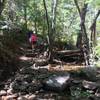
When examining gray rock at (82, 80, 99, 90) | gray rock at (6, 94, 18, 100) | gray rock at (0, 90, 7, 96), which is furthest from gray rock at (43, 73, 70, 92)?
gray rock at (0, 90, 7, 96)

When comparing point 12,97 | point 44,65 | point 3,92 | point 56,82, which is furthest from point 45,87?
point 44,65

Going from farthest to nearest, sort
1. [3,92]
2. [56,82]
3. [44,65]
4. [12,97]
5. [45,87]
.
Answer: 1. [44,65]
2. [45,87]
3. [56,82]
4. [3,92]
5. [12,97]

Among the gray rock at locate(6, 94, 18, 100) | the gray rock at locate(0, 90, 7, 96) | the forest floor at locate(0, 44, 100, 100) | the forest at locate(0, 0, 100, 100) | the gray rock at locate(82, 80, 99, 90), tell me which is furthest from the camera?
the gray rock at locate(82, 80, 99, 90)

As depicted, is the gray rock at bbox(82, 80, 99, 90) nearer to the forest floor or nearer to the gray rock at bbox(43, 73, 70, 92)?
the forest floor

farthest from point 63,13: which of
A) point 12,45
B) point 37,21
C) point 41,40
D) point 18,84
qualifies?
point 18,84

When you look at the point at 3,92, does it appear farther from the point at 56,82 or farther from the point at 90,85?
the point at 90,85

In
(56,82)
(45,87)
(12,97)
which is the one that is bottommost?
(12,97)

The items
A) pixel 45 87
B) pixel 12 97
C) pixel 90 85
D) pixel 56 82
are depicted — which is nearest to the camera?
pixel 12 97

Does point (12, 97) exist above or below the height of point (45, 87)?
below

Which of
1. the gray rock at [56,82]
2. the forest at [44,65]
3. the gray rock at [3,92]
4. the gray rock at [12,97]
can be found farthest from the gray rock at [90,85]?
the gray rock at [3,92]

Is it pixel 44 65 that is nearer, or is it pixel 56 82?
pixel 56 82

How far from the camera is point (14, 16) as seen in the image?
26.7 metres

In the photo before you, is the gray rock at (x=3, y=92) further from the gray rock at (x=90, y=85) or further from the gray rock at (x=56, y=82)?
the gray rock at (x=90, y=85)

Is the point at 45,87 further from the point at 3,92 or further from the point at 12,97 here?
the point at 3,92
